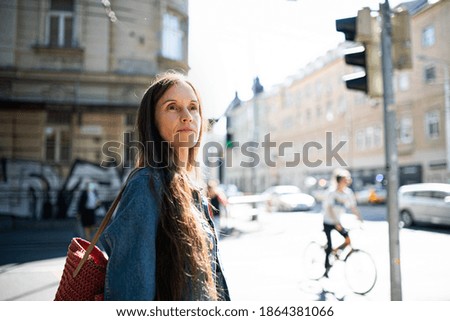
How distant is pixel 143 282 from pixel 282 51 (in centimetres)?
277

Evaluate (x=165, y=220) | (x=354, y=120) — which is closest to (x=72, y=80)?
(x=165, y=220)

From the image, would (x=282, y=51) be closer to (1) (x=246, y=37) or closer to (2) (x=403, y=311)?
(1) (x=246, y=37)

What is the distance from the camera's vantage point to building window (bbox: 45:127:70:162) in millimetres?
9500

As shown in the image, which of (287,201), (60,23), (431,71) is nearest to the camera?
(431,71)

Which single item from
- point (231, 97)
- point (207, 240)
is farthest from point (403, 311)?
point (231, 97)

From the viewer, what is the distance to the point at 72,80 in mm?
8766

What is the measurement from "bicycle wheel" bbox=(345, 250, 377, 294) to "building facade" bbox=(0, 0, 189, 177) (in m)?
4.76

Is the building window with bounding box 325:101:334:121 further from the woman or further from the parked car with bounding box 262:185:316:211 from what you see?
the woman

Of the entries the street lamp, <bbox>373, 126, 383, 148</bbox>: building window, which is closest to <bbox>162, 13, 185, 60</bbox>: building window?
the street lamp

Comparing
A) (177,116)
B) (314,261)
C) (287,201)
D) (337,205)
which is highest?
(177,116)

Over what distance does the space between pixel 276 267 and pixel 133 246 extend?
4.58 m

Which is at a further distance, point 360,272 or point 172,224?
point 360,272

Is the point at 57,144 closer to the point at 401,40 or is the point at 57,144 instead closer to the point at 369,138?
the point at 401,40

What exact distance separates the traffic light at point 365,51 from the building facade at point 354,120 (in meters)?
0.41
